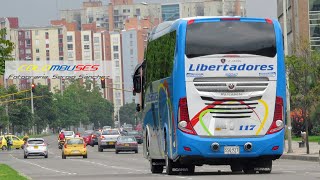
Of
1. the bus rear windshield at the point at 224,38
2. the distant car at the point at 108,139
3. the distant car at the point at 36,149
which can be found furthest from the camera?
the distant car at the point at 108,139

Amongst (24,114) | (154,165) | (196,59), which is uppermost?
(196,59)

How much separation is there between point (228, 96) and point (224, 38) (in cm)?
155

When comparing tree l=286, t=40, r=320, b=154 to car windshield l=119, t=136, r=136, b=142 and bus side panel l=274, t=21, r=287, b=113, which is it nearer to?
car windshield l=119, t=136, r=136, b=142

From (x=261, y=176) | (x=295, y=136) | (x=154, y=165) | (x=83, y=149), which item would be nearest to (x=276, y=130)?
(x=261, y=176)

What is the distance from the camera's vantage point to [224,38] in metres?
30.4

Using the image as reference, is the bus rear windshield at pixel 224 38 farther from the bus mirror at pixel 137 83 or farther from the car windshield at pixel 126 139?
the car windshield at pixel 126 139

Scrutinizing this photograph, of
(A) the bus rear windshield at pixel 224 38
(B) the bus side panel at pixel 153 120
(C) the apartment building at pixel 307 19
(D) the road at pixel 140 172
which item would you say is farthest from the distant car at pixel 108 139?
(A) the bus rear windshield at pixel 224 38

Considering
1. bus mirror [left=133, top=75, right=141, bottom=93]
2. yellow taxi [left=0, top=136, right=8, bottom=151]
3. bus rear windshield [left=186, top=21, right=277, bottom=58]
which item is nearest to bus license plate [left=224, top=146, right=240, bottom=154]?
bus rear windshield [left=186, top=21, right=277, bottom=58]

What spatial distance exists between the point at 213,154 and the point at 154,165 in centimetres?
568

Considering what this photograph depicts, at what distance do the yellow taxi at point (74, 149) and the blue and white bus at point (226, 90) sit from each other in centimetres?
4217

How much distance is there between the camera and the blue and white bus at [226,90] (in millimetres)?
30172

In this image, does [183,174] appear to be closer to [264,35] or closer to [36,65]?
[264,35]

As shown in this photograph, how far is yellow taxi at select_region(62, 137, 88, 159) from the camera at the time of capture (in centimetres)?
7262

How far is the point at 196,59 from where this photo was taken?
30.3 metres
